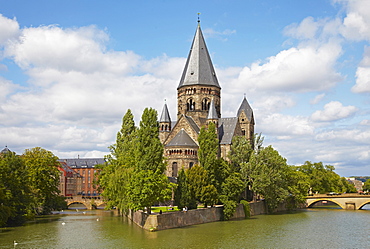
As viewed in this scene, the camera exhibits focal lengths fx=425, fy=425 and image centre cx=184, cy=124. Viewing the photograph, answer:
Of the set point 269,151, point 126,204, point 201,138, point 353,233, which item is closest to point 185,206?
point 126,204

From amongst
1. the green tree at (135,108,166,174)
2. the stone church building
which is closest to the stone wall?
the green tree at (135,108,166,174)

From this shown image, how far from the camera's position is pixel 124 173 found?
5856cm

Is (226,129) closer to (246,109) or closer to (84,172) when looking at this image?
(246,109)

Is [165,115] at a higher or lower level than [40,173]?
higher

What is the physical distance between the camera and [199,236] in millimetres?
45406

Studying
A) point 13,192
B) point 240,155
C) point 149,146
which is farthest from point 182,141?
point 13,192

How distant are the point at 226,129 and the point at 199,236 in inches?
1808

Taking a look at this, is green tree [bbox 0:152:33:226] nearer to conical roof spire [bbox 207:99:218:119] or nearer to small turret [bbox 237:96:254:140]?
conical roof spire [bbox 207:99:218:119]

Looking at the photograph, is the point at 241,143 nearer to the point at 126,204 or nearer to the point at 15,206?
the point at 126,204

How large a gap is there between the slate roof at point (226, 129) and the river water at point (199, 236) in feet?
97.3

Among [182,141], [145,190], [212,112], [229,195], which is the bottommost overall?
[229,195]

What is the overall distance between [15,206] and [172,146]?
112 feet

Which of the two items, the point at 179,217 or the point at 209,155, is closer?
the point at 179,217

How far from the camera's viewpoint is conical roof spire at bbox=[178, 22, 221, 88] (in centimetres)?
9338
